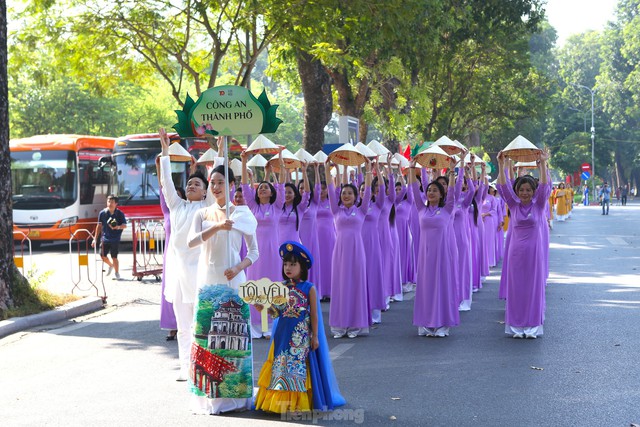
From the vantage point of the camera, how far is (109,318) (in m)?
12.6

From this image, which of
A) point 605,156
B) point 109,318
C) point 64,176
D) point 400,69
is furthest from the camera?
point 605,156

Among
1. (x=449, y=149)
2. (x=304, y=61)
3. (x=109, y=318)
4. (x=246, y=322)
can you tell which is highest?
(x=304, y=61)

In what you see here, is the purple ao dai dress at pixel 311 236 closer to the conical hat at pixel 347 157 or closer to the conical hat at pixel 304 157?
the conical hat at pixel 304 157

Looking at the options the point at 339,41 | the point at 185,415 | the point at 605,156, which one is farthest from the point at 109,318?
the point at 605,156

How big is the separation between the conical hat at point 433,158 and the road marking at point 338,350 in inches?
128

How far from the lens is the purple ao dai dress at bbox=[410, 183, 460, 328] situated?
10.3m

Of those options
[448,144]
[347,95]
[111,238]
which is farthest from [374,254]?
[347,95]

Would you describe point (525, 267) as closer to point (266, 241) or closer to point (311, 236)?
point (266, 241)

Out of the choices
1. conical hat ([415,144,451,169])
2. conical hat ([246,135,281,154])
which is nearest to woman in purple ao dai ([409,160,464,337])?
conical hat ([415,144,451,169])

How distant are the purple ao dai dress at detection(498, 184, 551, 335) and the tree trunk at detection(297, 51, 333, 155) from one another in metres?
10.9

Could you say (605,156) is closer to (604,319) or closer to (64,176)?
(64,176)

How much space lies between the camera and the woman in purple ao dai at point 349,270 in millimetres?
10469

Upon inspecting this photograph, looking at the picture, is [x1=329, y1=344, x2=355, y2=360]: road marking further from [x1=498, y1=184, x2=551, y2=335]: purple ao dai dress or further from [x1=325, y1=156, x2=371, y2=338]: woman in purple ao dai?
[x1=498, y1=184, x2=551, y2=335]: purple ao dai dress

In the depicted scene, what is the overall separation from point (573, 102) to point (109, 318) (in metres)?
78.4
